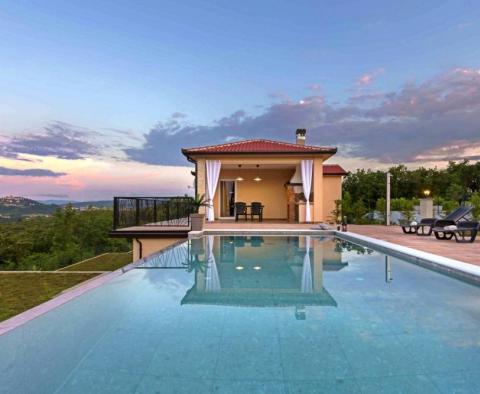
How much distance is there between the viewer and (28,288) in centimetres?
754

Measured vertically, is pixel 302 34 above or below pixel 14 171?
above

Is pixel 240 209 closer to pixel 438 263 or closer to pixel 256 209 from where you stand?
pixel 256 209

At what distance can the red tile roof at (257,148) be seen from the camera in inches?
565

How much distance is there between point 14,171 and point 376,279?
21806 millimetres

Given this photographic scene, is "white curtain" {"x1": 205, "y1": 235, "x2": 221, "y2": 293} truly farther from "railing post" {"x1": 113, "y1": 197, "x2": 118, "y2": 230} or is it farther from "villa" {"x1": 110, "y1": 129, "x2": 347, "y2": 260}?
"railing post" {"x1": 113, "y1": 197, "x2": 118, "y2": 230}

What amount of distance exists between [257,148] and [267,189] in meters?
3.69

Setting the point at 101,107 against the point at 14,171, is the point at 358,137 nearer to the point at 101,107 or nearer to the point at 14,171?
the point at 101,107

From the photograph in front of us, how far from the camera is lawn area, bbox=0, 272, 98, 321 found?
6.01 m

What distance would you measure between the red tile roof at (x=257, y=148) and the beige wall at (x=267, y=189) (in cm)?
216

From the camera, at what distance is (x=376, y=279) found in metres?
5.52

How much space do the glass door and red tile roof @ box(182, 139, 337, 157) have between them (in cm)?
260

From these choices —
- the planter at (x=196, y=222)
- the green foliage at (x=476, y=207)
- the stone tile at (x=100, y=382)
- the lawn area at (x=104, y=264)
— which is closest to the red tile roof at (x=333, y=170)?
the green foliage at (x=476, y=207)

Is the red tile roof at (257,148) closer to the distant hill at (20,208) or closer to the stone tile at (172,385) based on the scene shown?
the stone tile at (172,385)

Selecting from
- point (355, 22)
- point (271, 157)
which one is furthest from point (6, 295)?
point (355, 22)
